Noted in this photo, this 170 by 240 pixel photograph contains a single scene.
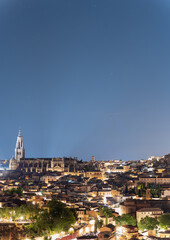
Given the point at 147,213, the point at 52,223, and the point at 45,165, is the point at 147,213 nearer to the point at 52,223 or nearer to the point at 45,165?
the point at 52,223

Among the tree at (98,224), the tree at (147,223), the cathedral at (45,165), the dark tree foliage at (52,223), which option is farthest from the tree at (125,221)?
the cathedral at (45,165)

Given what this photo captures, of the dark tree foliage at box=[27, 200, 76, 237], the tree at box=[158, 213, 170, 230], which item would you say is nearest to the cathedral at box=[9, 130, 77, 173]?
the dark tree foliage at box=[27, 200, 76, 237]

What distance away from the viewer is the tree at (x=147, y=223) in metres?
12.5

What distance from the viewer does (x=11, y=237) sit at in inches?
479

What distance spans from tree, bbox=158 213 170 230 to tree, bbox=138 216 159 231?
18cm

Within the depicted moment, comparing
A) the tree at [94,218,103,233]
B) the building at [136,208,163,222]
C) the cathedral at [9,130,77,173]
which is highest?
the cathedral at [9,130,77,173]

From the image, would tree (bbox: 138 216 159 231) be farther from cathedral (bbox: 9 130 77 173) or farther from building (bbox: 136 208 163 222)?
cathedral (bbox: 9 130 77 173)

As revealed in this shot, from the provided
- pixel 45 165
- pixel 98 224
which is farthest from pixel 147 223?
pixel 45 165

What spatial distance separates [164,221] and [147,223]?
611 mm

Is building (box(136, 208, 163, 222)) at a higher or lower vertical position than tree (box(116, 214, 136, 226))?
higher

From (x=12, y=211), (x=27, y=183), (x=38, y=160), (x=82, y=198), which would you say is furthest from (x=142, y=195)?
(x=38, y=160)

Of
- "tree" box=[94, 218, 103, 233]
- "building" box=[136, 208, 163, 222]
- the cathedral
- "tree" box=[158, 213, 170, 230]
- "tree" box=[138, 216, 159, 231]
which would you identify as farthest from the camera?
the cathedral

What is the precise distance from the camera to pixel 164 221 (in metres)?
12.6

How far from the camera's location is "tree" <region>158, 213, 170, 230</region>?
12.4m
